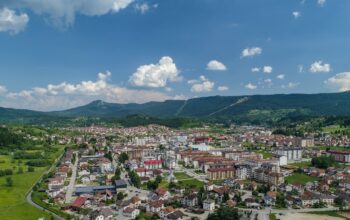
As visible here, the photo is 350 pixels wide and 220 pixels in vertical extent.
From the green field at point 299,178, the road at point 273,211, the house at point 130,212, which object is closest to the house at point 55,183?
the house at point 130,212

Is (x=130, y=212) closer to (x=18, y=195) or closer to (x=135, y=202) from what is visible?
(x=135, y=202)

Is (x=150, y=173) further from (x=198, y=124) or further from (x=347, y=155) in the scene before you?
(x=198, y=124)

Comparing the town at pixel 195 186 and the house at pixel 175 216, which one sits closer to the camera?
the house at pixel 175 216

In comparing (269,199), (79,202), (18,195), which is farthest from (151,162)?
(269,199)

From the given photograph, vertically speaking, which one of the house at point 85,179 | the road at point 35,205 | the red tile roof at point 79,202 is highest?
the red tile roof at point 79,202

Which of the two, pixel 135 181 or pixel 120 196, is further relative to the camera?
pixel 135 181

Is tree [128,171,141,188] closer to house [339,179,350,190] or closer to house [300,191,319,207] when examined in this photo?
house [300,191,319,207]

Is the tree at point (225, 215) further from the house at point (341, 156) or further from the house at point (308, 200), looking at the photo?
the house at point (341, 156)

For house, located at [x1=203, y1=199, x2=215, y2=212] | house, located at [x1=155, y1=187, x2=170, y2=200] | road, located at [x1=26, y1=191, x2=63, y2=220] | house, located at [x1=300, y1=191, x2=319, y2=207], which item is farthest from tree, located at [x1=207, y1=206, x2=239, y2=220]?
road, located at [x1=26, y1=191, x2=63, y2=220]
